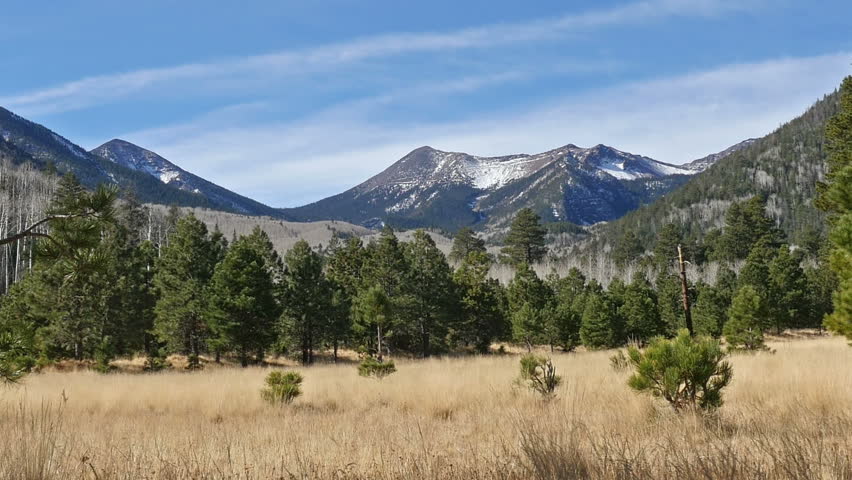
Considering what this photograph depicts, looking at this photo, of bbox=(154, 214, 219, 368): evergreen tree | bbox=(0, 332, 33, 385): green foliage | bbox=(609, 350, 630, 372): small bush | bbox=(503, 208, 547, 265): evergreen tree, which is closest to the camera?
bbox=(0, 332, 33, 385): green foliage

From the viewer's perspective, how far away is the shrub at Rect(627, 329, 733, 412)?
685 centimetres

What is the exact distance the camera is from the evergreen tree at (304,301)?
35594mm

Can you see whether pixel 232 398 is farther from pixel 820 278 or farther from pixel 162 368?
pixel 820 278

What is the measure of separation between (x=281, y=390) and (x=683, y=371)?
26.1 ft

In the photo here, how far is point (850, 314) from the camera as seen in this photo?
1181cm

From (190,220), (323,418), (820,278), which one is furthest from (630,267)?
(323,418)

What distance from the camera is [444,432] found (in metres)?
7.32

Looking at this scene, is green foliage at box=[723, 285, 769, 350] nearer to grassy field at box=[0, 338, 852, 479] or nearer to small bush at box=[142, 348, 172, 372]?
grassy field at box=[0, 338, 852, 479]

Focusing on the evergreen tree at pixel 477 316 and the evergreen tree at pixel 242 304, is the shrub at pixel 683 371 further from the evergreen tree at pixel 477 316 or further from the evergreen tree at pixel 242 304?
the evergreen tree at pixel 477 316

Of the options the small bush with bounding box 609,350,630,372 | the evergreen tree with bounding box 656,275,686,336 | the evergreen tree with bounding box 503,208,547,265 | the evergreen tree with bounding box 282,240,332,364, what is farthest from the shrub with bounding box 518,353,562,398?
the evergreen tree with bounding box 503,208,547,265

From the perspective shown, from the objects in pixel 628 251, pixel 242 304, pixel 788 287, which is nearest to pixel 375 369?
pixel 242 304

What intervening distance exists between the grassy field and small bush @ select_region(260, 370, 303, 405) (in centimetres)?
33

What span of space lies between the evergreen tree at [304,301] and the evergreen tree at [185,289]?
4695 millimetres

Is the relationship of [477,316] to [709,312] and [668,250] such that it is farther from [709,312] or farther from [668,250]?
[668,250]
